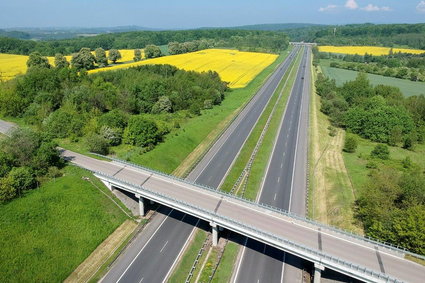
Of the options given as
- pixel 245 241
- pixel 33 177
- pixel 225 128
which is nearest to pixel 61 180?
pixel 33 177

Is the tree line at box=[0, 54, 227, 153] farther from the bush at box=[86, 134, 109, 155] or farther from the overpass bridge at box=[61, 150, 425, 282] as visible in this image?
the overpass bridge at box=[61, 150, 425, 282]

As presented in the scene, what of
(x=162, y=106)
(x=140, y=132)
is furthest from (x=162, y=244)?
(x=162, y=106)

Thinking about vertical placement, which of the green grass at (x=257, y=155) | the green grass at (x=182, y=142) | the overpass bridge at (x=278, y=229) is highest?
the overpass bridge at (x=278, y=229)

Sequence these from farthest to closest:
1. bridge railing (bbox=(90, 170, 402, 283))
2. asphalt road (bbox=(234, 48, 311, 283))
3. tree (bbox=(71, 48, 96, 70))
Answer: tree (bbox=(71, 48, 96, 70)) → asphalt road (bbox=(234, 48, 311, 283)) → bridge railing (bbox=(90, 170, 402, 283))

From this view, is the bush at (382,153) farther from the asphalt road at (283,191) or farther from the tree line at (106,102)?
the tree line at (106,102)

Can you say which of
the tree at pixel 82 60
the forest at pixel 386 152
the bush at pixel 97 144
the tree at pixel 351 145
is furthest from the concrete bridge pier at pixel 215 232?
the tree at pixel 82 60

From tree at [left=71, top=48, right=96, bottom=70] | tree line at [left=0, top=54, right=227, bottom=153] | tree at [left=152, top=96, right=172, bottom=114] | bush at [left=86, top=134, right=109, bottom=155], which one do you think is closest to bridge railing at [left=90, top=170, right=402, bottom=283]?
bush at [left=86, top=134, right=109, bottom=155]

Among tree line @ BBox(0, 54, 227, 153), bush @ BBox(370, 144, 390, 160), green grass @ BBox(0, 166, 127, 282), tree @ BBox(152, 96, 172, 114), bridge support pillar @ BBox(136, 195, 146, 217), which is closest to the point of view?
green grass @ BBox(0, 166, 127, 282)
